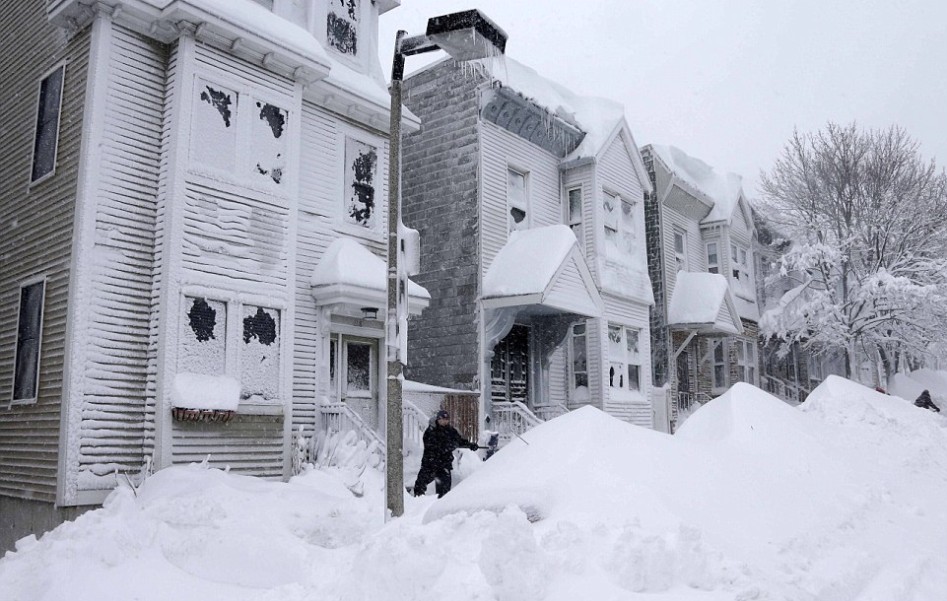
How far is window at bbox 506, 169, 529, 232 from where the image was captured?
Answer: 18188 mm

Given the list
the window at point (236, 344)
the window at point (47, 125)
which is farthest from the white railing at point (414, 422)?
the window at point (47, 125)

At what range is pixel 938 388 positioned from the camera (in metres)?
32.4

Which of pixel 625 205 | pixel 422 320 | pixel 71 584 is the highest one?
pixel 625 205

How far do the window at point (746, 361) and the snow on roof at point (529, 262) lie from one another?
12448mm

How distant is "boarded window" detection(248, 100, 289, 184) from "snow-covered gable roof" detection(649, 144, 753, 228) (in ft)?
48.9

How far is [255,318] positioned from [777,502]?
7.91 metres

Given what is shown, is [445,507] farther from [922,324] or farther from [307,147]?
[922,324]

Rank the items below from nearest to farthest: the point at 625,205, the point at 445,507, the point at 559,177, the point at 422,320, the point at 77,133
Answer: the point at 445,507, the point at 77,133, the point at 422,320, the point at 559,177, the point at 625,205

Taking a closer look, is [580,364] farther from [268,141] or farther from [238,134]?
[238,134]

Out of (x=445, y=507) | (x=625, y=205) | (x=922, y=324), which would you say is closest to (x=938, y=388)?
(x=922, y=324)

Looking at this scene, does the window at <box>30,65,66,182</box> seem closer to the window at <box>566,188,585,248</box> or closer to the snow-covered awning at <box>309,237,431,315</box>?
the snow-covered awning at <box>309,237,431,315</box>

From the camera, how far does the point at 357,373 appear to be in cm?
1459

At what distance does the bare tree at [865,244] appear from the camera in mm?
24594

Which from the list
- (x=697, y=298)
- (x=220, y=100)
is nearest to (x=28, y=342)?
(x=220, y=100)
